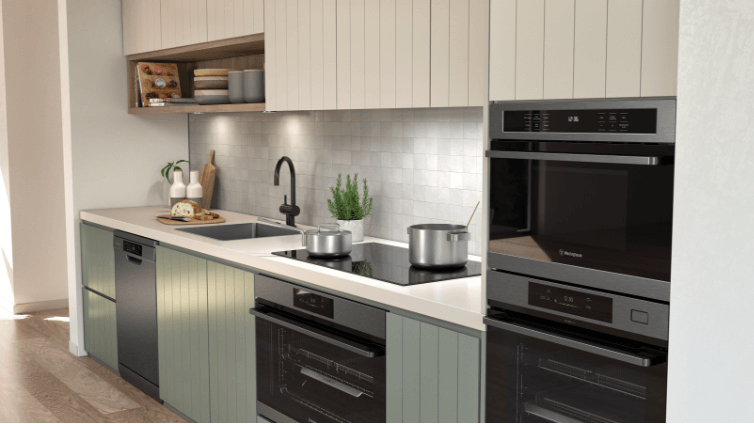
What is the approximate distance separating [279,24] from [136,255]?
149 cm

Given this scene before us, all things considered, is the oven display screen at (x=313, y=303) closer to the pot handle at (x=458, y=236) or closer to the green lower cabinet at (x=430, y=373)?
the green lower cabinet at (x=430, y=373)

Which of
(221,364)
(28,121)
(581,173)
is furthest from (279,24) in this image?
(28,121)

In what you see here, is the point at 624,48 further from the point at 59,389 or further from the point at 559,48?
the point at 59,389

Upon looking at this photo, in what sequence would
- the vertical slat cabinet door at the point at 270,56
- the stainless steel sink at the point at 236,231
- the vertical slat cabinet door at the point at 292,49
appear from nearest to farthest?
1. the vertical slat cabinet door at the point at 292,49
2. the vertical slat cabinet door at the point at 270,56
3. the stainless steel sink at the point at 236,231

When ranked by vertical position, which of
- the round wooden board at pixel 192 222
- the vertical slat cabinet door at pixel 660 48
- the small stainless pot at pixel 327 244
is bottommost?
the round wooden board at pixel 192 222

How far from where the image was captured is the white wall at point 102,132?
14.6 ft

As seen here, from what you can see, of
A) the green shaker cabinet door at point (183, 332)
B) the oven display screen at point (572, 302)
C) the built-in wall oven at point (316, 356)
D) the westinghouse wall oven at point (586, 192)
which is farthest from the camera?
the green shaker cabinet door at point (183, 332)

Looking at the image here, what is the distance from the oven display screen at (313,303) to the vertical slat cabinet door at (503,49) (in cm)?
101

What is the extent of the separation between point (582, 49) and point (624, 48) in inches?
4.5

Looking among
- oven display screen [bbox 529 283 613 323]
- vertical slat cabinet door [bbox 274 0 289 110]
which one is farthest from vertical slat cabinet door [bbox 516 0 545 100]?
vertical slat cabinet door [bbox 274 0 289 110]

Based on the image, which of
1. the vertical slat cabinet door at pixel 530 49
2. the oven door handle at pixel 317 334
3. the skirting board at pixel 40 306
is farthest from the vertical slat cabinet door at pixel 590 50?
the skirting board at pixel 40 306

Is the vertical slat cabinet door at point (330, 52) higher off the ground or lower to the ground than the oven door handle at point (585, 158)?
higher

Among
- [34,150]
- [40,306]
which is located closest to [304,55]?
[34,150]

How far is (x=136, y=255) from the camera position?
155 inches
